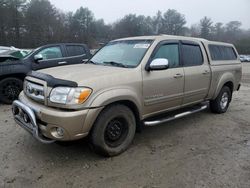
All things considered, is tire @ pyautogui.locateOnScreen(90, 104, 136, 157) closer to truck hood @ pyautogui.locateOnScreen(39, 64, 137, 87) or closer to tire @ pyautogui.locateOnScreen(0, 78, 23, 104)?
truck hood @ pyautogui.locateOnScreen(39, 64, 137, 87)

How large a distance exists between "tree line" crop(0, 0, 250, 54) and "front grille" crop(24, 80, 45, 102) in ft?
133

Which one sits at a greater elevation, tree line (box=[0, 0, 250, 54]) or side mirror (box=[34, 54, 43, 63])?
tree line (box=[0, 0, 250, 54])

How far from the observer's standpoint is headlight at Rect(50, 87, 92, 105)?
134 inches

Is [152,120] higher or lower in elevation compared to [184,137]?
higher

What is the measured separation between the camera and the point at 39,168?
11.9ft

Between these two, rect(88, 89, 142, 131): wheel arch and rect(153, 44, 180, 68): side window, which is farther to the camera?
rect(153, 44, 180, 68): side window

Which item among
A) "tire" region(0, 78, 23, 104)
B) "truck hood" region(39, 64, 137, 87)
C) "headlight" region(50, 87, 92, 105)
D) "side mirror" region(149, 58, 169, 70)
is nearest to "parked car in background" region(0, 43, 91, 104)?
"tire" region(0, 78, 23, 104)

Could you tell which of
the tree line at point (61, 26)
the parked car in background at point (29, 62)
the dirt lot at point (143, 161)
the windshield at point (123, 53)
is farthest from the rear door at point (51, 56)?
the tree line at point (61, 26)

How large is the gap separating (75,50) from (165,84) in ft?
16.8

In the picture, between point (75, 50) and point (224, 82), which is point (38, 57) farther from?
point (224, 82)

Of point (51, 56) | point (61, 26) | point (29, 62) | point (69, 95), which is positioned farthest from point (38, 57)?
point (61, 26)

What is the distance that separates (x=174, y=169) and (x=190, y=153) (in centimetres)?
64

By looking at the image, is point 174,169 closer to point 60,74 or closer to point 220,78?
point 60,74

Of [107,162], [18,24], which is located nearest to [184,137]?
[107,162]
